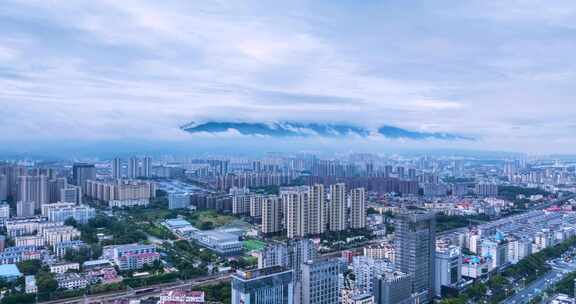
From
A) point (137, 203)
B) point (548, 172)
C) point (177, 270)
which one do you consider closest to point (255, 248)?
point (177, 270)

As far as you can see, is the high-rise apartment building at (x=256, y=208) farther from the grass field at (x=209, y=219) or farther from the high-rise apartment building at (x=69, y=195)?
the high-rise apartment building at (x=69, y=195)

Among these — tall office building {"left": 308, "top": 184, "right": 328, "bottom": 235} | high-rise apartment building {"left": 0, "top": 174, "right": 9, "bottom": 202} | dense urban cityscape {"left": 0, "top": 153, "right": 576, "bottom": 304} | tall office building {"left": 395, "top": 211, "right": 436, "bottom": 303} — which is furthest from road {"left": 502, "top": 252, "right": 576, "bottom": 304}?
high-rise apartment building {"left": 0, "top": 174, "right": 9, "bottom": 202}

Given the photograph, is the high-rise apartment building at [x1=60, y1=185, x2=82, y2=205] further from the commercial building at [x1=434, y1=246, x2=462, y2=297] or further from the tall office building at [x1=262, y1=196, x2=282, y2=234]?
the commercial building at [x1=434, y1=246, x2=462, y2=297]

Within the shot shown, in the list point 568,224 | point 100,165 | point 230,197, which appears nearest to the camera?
point 568,224

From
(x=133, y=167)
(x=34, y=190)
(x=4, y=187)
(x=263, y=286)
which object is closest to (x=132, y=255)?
(x=263, y=286)

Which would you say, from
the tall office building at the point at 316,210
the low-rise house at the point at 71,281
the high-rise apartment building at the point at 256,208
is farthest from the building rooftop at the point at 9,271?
the high-rise apartment building at the point at 256,208

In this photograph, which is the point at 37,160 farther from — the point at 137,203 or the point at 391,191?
the point at 391,191
